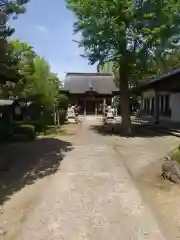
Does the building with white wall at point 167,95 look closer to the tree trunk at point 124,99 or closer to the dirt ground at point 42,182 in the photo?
the tree trunk at point 124,99

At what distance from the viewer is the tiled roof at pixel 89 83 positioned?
4825 centimetres

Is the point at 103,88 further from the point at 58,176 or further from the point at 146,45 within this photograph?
the point at 58,176

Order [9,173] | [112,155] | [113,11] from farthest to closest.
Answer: [113,11] → [112,155] → [9,173]

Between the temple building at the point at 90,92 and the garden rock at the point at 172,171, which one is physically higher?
the temple building at the point at 90,92

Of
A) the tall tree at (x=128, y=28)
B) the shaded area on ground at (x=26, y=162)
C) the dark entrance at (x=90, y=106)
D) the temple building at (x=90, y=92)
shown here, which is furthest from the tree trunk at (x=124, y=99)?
the dark entrance at (x=90, y=106)

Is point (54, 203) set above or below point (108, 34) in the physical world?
below

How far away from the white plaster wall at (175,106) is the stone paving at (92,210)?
18957 mm

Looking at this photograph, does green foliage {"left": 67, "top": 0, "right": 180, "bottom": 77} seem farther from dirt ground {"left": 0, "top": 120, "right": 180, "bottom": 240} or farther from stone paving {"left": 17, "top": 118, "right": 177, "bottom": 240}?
stone paving {"left": 17, "top": 118, "right": 177, "bottom": 240}

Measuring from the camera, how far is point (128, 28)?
66.0 feet

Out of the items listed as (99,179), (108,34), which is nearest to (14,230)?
(99,179)

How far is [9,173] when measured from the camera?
974cm

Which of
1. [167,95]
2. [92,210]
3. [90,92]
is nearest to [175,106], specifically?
[167,95]

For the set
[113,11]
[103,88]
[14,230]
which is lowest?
[14,230]

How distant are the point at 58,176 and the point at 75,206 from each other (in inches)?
109
